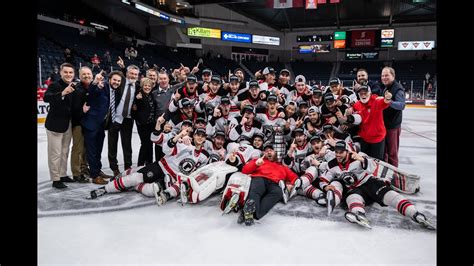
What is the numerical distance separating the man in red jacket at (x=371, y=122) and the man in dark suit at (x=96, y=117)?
2.89m

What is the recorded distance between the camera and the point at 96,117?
12.1 feet

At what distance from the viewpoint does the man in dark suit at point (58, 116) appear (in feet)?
11.1

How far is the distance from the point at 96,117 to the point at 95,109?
0.31ft

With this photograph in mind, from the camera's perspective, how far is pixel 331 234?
240 centimetres

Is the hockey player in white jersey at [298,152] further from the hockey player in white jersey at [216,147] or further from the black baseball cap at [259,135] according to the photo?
the hockey player in white jersey at [216,147]

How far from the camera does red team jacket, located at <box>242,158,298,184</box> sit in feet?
10.4

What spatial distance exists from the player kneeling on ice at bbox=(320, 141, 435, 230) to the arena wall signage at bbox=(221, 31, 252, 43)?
22502 mm

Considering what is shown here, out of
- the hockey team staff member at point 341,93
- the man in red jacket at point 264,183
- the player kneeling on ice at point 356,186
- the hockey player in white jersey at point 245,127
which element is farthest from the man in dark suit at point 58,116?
the hockey team staff member at point 341,93

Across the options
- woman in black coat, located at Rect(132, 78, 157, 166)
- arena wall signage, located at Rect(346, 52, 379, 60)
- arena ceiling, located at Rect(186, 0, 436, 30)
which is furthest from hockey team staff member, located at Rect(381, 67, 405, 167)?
arena wall signage, located at Rect(346, 52, 379, 60)

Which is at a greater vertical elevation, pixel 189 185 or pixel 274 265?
pixel 189 185

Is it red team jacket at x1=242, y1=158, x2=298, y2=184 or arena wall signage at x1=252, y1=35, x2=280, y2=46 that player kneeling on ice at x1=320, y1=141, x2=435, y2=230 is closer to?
red team jacket at x1=242, y1=158, x2=298, y2=184
